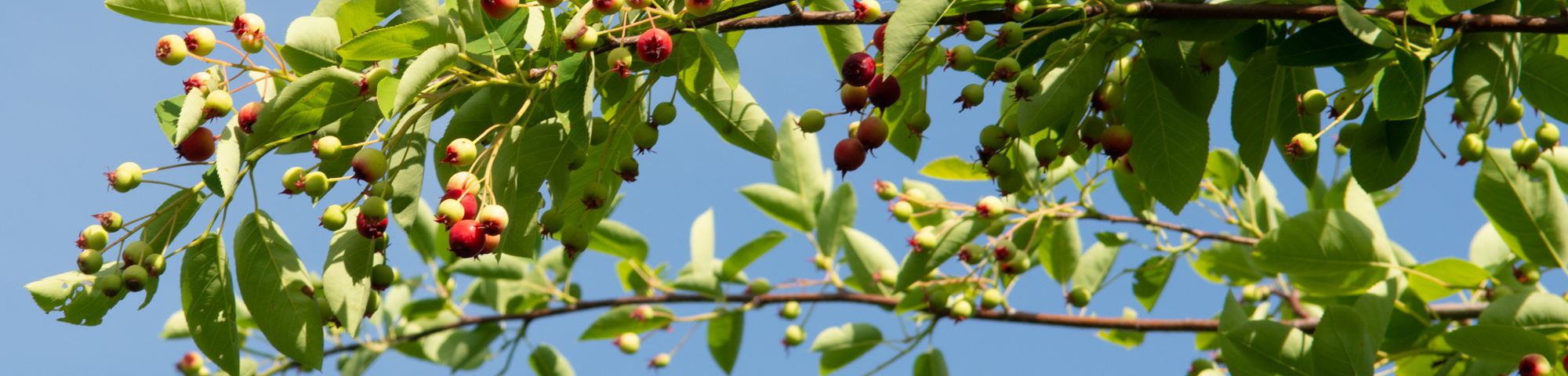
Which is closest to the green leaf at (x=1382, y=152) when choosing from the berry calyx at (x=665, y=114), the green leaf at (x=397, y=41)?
the berry calyx at (x=665, y=114)

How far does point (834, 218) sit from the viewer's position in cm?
396

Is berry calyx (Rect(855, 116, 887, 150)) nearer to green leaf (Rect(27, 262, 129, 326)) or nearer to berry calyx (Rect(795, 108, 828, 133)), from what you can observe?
berry calyx (Rect(795, 108, 828, 133))

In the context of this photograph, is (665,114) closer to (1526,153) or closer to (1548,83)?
(1548,83)

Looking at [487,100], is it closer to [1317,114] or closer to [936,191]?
[1317,114]

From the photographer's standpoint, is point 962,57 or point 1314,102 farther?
point 1314,102

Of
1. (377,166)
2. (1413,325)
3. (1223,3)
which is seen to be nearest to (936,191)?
(1413,325)

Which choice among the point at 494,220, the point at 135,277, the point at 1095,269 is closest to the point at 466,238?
the point at 494,220

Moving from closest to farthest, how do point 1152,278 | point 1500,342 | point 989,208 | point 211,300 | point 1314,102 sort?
point 211,300 → point 1314,102 → point 1500,342 → point 989,208 → point 1152,278

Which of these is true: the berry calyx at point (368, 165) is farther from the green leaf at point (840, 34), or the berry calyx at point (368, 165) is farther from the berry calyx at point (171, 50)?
the green leaf at point (840, 34)

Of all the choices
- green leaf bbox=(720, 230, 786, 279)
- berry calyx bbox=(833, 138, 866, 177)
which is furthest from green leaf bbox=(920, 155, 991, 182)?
berry calyx bbox=(833, 138, 866, 177)

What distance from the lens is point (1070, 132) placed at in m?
2.10

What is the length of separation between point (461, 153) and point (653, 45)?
1.22 ft

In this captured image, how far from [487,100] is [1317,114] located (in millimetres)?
1721

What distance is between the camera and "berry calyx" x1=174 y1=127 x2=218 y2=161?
174 cm
